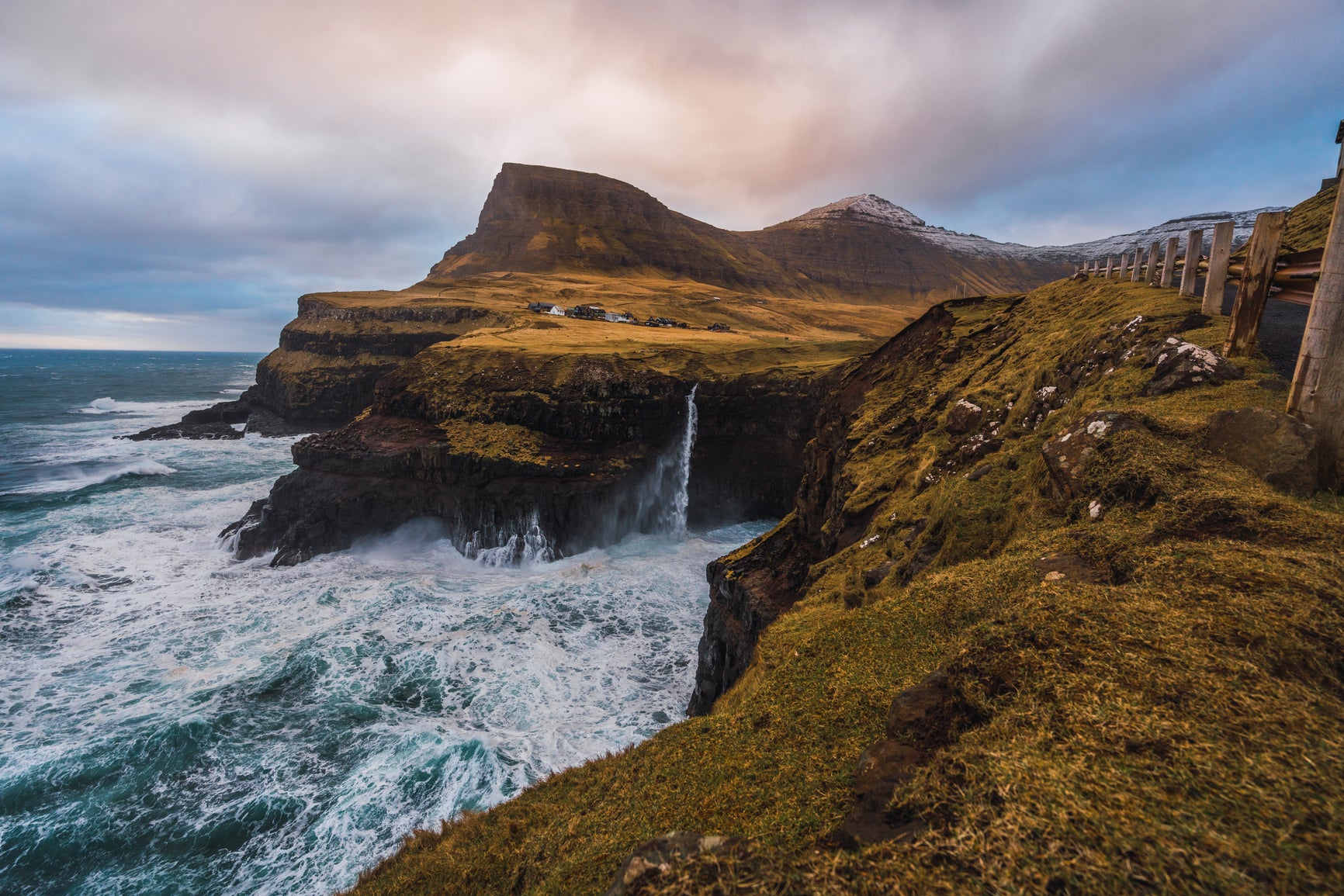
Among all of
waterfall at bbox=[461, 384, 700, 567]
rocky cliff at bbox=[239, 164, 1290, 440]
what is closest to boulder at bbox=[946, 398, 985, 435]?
waterfall at bbox=[461, 384, 700, 567]

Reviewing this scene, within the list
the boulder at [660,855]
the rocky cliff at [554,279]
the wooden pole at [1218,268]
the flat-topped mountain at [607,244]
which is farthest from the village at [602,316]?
the boulder at [660,855]

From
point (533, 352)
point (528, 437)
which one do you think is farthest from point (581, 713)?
point (533, 352)

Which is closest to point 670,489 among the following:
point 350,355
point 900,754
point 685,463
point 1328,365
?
point 685,463

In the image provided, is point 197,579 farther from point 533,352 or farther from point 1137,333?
point 1137,333

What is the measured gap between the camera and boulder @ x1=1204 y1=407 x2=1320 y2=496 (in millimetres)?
6262

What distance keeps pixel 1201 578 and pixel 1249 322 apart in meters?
6.66

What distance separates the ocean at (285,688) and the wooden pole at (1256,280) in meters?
16.8

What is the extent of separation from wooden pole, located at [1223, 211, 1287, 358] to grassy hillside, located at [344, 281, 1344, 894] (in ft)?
2.71

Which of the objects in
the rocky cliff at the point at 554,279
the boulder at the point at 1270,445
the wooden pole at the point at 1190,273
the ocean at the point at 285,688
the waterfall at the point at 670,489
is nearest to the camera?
the boulder at the point at 1270,445

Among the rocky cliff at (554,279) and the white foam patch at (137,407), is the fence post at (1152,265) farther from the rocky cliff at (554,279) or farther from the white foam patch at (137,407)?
the white foam patch at (137,407)

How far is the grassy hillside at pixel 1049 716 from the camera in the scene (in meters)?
3.03

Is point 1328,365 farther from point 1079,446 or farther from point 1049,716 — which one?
point 1049,716

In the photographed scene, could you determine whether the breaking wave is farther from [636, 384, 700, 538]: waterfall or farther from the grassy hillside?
the grassy hillside

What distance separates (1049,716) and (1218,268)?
11716 mm
